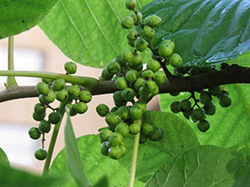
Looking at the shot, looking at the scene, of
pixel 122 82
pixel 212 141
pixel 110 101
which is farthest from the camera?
pixel 110 101

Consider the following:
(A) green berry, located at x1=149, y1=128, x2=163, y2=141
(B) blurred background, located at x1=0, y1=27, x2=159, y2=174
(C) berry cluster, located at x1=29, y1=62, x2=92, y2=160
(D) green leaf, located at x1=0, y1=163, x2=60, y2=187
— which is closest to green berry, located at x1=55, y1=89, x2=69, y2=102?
(C) berry cluster, located at x1=29, y1=62, x2=92, y2=160

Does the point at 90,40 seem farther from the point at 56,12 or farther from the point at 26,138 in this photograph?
the point at 26,138

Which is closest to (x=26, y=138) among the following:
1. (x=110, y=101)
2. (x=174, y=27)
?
(x=110, y=101)

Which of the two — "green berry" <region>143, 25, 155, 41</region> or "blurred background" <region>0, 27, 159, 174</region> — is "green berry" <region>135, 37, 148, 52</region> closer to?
"green berry" <region>143, 25, 155, 41</region>

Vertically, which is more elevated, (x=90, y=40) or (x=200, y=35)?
(x=200, y=35)

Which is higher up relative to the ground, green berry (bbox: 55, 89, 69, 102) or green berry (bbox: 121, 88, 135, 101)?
green berry (bbox: 121, 88, 135, 101)
